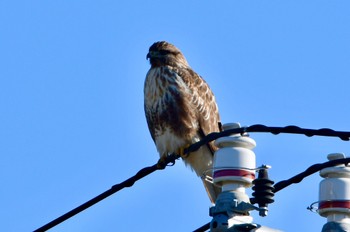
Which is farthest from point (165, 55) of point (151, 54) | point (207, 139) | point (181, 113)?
point (207, 139)

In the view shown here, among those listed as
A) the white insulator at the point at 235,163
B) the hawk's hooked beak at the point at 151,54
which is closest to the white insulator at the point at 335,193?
the white insulator at the point at 235,163

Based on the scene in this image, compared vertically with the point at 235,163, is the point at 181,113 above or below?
above

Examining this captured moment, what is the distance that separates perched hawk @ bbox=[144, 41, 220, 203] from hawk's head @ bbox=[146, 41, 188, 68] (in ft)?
0.61

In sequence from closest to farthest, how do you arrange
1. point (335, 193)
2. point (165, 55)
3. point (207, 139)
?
point (335, 193) < point (207, 139) < point (165, 55)

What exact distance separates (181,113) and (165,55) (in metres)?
1.11

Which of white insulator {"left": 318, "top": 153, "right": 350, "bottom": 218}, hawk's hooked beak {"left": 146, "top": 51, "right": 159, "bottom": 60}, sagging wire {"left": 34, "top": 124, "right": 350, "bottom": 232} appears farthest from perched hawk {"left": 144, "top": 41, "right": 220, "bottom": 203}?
white insulator {"left": 318, "top": 153, "right": 350, "bottom": 218}

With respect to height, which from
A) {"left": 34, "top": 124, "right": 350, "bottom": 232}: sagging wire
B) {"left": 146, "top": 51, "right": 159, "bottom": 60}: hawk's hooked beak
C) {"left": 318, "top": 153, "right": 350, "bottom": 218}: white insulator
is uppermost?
{"left": 146, "top": 51, "right": 159, "bottom": 60}: hawk's hooked beak

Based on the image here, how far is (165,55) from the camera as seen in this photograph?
10828mm

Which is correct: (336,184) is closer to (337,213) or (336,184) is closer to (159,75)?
(337,213)

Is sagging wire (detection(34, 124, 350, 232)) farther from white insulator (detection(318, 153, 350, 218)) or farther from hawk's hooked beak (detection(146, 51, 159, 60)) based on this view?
hawk's hooked beak (detection(146, 51, 159, 60))

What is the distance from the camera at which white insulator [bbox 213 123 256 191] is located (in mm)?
5547

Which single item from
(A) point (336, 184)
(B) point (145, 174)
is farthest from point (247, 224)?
(B) point (145, 174)

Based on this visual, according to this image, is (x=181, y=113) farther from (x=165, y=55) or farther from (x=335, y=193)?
(x=335, y=193)

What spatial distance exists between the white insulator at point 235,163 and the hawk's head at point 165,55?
5010 mm
